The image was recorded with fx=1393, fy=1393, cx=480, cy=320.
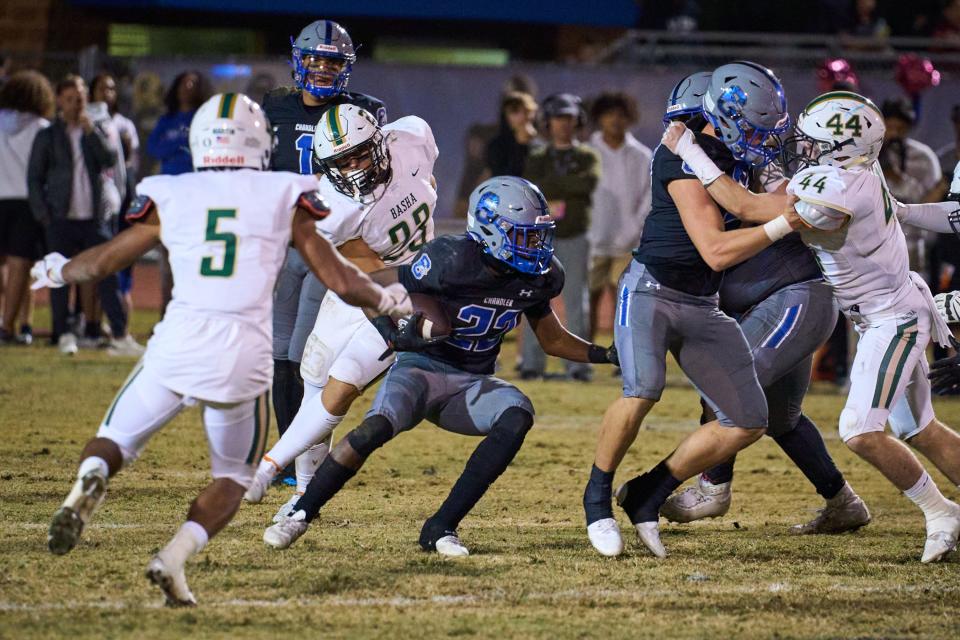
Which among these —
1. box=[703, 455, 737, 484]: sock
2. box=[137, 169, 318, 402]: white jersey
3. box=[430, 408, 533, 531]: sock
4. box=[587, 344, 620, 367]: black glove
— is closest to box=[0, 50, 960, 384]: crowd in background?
box=[703, 455, 737, 484]: sock

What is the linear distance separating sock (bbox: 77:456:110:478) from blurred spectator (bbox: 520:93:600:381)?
6.71 metres

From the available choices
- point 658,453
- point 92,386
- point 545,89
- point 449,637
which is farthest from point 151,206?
point 545,89

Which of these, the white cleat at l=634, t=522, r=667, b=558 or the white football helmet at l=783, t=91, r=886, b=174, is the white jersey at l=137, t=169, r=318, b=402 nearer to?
the white cleat at l=634, t=522, r=667, b=558

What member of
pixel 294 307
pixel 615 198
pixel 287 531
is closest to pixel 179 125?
pixel 615 198

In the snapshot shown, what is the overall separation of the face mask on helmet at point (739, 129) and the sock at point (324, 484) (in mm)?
1968

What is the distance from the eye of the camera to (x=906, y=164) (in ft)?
35.3

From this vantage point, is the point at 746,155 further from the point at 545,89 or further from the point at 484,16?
the point at 484,16

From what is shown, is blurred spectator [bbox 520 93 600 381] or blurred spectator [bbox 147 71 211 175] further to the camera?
blurred spectator [bbox 147 71 211 175]

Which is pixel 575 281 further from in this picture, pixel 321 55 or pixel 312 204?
pixel 312 204

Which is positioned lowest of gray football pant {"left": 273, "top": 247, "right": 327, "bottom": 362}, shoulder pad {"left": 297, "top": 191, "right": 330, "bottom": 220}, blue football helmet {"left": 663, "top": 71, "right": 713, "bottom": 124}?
gray football pant {"left": 273, "top": 247, "right": 327, "bottom": 362}

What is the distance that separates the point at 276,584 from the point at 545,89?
1041 cm

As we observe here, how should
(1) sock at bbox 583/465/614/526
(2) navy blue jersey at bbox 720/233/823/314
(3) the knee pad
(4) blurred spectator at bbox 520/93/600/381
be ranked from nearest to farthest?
(3) the knee pad < (1) sock at bbox 583/465/614/526 < (2) navy blue jersey at bbox 720/233/823/314 < (4) blurred spectator at bbox 520/93/600/381

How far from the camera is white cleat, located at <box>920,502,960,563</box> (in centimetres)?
556

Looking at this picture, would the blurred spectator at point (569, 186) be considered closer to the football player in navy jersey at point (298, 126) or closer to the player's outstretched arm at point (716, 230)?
the football player in navy jersey at point (298, 126)
